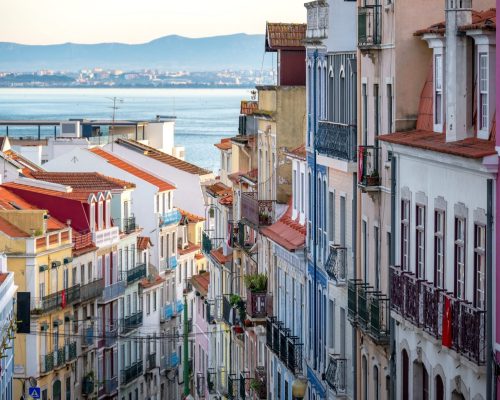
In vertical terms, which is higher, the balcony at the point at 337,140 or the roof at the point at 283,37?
the roof at the point at 283,37

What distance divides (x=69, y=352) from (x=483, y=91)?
44263mm

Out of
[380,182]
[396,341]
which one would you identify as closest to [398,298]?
[396,341]

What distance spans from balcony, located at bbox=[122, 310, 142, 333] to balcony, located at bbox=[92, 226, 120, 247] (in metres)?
3.50

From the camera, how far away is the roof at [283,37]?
47938 millimetres

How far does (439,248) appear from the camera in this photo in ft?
86.5

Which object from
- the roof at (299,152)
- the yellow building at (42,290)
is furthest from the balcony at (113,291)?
the roof at (299,152)

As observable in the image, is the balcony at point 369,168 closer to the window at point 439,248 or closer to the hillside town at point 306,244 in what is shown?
the hillside town at point 306,244

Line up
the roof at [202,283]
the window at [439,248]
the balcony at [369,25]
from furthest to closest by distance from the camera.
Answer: the roof at [202,283]
the balcony at [369,25]
the window at [439,248]

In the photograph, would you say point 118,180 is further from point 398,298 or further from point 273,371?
point 398,298

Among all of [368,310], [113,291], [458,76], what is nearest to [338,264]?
[368,310]

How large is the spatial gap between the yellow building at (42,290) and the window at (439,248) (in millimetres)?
37436

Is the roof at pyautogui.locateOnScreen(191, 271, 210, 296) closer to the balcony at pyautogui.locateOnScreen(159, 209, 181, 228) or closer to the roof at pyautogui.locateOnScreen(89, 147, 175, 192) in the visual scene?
the roof at pyautogui.locateOnScreen(89, 147, 175, 192)

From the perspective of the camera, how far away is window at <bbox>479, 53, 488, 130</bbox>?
2409 cm

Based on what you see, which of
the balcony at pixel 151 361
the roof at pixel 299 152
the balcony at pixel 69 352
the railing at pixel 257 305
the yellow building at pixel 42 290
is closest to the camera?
the roof at pixel 299 152
